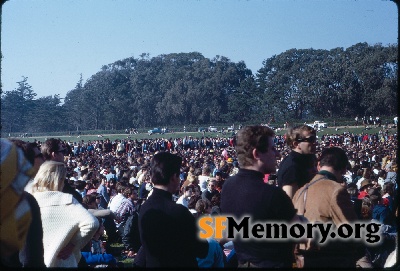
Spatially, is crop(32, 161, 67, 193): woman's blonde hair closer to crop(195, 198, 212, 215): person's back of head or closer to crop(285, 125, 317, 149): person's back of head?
crop(285, 125, 317, 149): person's back of head

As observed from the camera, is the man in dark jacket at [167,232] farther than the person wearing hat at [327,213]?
No

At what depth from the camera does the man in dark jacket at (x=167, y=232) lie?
3.61m

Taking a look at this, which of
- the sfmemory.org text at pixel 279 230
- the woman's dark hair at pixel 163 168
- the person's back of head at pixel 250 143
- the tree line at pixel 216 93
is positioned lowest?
the sfmemory.org text at pixel 279 230

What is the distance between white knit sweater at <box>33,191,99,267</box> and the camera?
13.7 feet

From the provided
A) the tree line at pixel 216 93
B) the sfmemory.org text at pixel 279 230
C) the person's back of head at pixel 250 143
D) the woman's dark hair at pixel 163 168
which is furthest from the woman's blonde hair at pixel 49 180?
the tree line at pixel 216 93

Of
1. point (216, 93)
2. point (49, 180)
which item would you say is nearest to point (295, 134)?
point (49, 180)

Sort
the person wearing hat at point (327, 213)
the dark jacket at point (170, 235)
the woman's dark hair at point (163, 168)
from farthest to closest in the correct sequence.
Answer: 1. the person wearing hat at point (327, 213)
2. the woman's dark hair at point (163, 168)
3. the dark jacket at point (170, 235)

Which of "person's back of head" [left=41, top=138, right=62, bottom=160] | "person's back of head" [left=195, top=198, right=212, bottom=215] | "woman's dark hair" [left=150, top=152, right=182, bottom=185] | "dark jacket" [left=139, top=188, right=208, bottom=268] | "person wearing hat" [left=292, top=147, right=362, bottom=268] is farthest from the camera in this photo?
"person's back of head" [left=195, top=198, right=212, bottom=215]

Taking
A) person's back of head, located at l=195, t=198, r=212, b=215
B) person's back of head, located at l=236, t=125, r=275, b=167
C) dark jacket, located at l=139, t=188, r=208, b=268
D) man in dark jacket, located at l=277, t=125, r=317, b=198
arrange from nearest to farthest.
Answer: dark jacket, located at l=139, t=188, r=208, b=268 < person's back of head, located at l=236, t=125, r=275, b=167 < man in dark jacket, located at l=277, t=125, r=317, b=198 < person's back of head, located at l=195, t=198, r=212, b=215

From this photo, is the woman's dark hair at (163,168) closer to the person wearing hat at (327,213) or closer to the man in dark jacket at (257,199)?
the man in dark jacket at (257,199)

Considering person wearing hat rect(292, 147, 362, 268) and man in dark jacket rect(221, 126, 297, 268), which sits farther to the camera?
person wearing hat rect(292, 147, 362, 268)

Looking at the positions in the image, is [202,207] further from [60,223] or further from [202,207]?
[60,223]

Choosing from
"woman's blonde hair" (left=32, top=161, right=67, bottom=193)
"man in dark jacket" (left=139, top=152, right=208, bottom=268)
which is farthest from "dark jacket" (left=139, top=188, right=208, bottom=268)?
"woman's blonde hair" (left=32, top=161, right=67, bottom=193)

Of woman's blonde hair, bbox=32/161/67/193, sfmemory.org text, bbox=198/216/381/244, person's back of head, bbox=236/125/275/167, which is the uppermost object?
person's back of head, bbox=236/125/275/167
